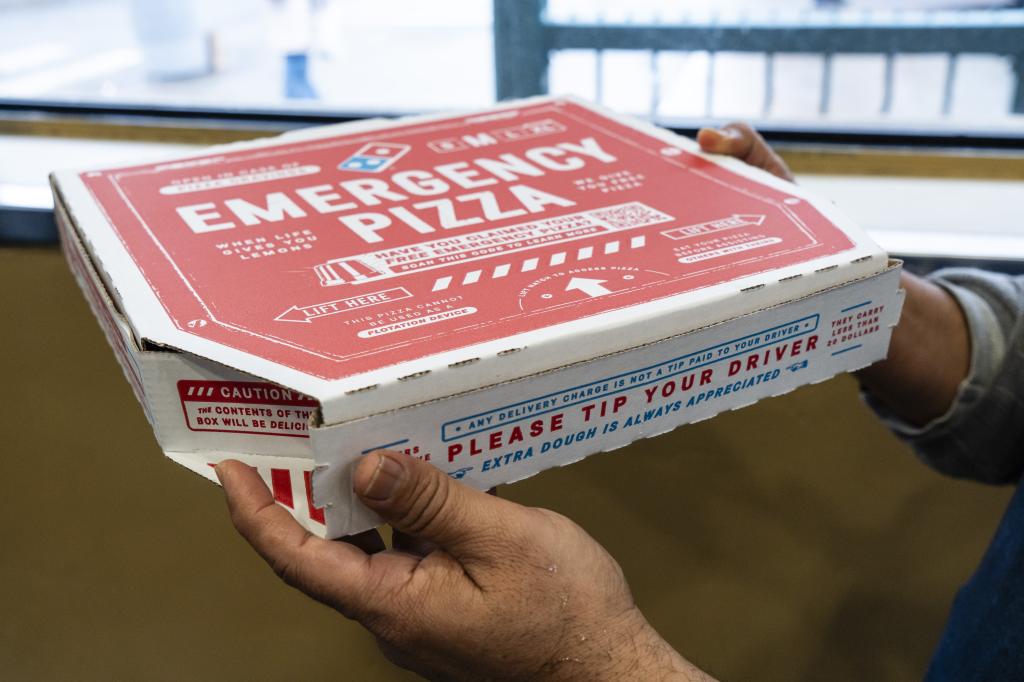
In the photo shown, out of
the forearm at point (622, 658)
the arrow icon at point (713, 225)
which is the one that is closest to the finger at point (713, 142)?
the arrow icon at point (713, 225)

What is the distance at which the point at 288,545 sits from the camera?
404 millimetres

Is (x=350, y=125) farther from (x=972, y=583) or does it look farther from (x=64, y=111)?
(x=64, y=111)

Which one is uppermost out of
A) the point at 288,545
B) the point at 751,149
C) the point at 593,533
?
the point at 751,149

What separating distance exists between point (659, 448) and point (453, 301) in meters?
0.58

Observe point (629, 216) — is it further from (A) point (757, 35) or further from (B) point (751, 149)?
(A) point (757, 35)

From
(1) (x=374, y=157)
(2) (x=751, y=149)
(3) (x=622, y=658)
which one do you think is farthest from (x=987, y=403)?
(1) (x=374, y=157)

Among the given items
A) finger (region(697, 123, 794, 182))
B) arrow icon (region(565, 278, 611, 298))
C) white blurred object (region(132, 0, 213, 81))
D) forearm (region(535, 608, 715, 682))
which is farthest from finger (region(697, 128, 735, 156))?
white blurred object (region(132, 0, 213, 81))

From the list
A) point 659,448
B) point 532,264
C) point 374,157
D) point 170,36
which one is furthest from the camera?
point 170,36

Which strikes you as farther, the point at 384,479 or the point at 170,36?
Answer: the point at 170,36

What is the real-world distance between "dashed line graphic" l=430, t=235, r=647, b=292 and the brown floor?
47cm

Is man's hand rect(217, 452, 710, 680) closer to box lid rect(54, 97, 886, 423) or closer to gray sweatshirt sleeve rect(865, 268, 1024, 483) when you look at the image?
box lid rect(54, 97, 886, 423)

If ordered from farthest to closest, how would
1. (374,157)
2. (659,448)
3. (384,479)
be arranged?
(659,448)
(374,157)
(384,479)

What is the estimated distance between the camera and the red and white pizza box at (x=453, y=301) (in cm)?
39

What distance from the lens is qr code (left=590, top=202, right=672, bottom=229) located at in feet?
1.71
